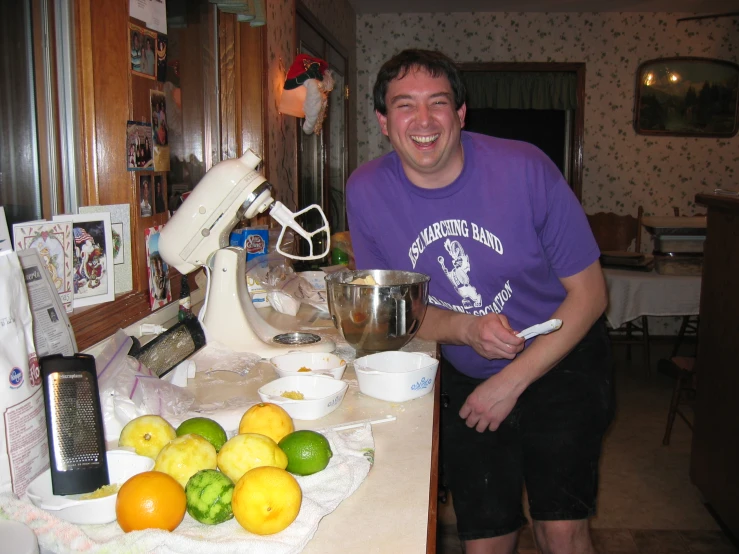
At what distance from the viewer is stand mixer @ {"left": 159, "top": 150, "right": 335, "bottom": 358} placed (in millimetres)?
1608

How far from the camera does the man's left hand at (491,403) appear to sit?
1.63m

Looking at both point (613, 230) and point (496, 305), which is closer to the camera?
point (496, 305)

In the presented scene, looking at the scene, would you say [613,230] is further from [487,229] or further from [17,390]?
[17,390]

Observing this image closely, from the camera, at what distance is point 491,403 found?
1.64 meters

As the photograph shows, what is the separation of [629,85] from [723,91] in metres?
0.84

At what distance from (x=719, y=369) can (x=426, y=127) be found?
71.8 inches

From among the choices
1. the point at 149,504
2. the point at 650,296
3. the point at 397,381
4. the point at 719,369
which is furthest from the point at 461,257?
the point at 650,296

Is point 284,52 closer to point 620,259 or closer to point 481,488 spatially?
point 481,488

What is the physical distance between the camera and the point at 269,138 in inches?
116

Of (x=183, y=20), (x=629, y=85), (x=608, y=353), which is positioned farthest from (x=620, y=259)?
(x=183, y=20)

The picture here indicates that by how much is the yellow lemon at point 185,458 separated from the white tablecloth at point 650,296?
12.5ft

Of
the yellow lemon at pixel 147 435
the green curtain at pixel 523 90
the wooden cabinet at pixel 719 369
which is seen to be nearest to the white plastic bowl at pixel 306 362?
the yellow lemon at pixel 147 435

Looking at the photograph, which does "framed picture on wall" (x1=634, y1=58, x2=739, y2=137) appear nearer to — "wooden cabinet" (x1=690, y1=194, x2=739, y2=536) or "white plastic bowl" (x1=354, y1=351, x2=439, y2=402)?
"wooden cabinet" (x1=690, y1=194, x2=739, y2=536)

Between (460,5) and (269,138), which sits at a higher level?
(460,5)
